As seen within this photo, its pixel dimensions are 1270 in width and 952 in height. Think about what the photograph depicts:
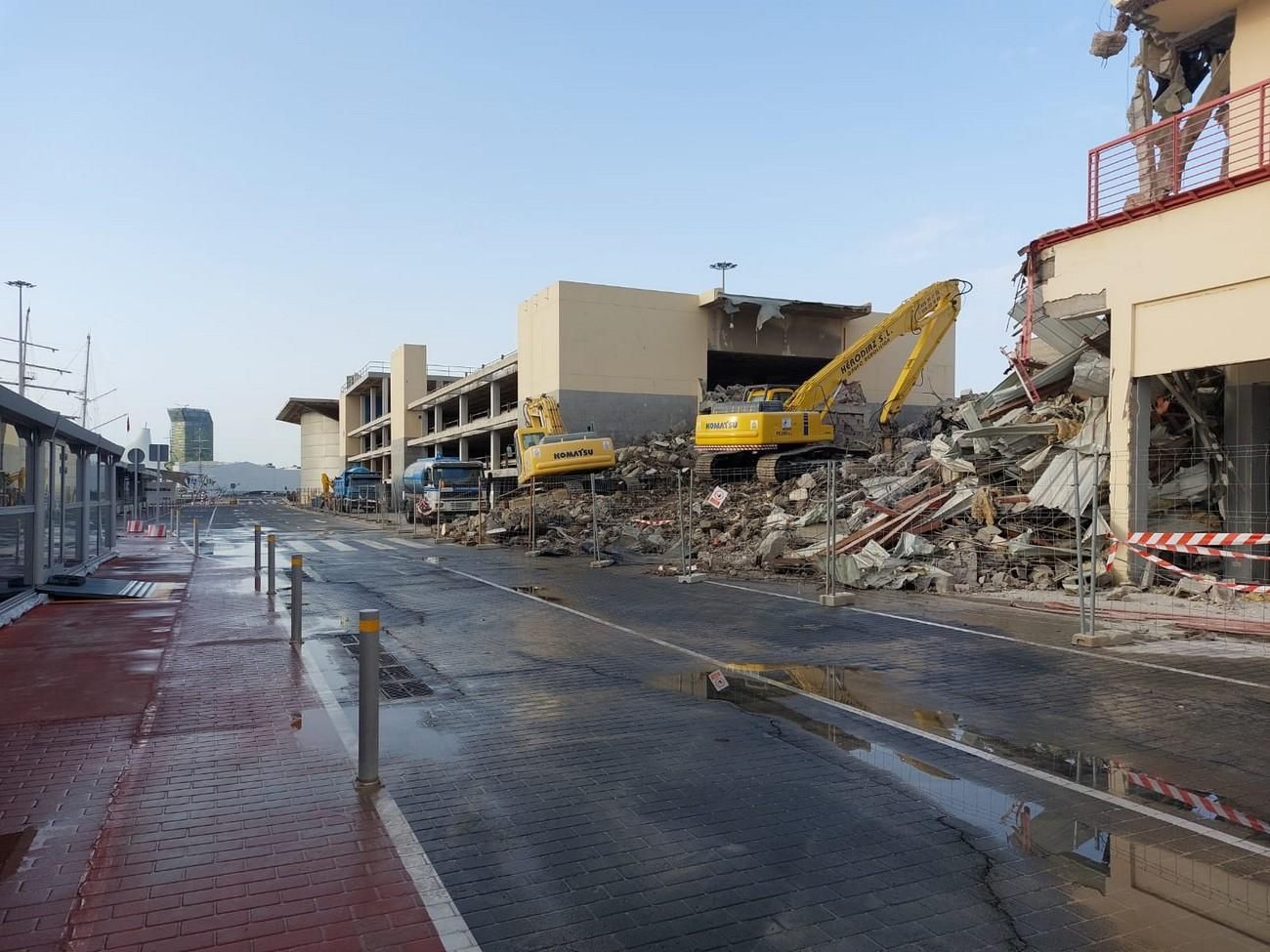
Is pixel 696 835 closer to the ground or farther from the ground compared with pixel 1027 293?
closer to the ground

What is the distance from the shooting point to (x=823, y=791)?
540cm

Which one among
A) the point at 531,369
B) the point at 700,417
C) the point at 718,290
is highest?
the point at 718,290

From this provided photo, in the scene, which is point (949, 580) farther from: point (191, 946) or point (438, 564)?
point (191, 946)

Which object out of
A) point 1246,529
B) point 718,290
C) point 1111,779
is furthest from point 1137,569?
point 718,290

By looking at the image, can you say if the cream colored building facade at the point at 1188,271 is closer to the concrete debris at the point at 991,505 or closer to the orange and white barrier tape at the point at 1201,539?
the concrete debris at the point at 991,505

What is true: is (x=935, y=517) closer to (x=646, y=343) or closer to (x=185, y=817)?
(x=185, y=817)

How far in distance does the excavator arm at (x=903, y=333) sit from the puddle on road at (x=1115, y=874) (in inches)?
958

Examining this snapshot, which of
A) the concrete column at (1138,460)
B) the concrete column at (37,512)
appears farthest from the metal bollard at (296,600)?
the concrete column at (1138,460)

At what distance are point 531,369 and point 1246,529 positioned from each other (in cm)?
3568

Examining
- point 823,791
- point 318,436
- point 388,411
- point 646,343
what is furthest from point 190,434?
point 823,791

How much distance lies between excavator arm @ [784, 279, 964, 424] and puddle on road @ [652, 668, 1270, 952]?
24.3 meters

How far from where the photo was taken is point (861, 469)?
25.4 m

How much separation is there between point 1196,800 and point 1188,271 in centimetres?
1148

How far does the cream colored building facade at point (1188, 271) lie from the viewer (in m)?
13.1
